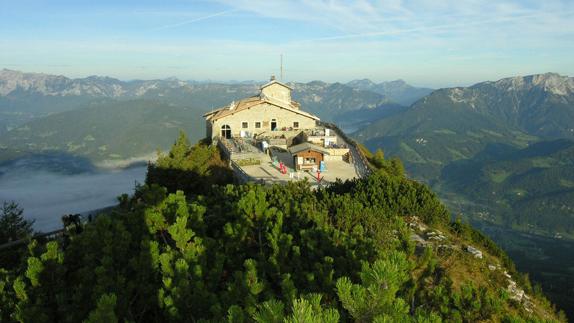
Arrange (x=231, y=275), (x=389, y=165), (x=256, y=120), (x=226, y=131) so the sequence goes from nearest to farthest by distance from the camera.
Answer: (x=231, y=275)
(x=389, y=165)
(x=226, y=131)
(x=256, y=120)

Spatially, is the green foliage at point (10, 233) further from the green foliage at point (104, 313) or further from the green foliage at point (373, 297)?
the green foliage at point (373, 297)

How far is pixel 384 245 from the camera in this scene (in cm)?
1152

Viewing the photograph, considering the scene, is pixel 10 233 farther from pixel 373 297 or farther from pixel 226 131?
pixel 226 131

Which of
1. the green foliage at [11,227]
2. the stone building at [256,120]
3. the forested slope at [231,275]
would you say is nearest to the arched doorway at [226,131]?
the stone building at [256,120]

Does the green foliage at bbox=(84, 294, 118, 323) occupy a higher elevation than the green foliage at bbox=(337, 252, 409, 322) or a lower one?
lower

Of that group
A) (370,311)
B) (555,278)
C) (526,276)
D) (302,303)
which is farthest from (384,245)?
(555,278)

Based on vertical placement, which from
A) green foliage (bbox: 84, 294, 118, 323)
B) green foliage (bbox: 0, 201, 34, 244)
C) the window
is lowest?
green foliage (bbox: 0, 201, 34, 244)

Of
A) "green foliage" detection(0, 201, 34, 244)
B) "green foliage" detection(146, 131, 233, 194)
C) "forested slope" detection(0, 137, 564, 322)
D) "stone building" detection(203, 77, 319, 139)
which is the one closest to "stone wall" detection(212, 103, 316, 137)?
"stone building" detection(203, 77, 319, 139)

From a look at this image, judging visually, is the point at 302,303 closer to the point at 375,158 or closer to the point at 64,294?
the point at 64,294

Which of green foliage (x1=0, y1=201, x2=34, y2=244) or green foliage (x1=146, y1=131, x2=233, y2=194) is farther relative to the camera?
green foliage (x1=146, y1=131, x2=233, y2=194)

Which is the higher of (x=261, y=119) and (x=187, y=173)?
(x=261, y=119)

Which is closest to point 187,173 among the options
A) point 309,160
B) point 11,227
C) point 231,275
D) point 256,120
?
point 309,160

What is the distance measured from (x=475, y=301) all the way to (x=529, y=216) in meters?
218

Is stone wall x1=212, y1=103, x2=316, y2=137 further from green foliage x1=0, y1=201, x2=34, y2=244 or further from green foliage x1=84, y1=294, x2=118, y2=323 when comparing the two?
green foliage x1=84, y1=294, x2=118, y2=323
